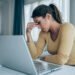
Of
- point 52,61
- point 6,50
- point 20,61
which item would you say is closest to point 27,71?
point 20,61

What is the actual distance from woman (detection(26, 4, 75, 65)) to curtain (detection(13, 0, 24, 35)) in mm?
1698

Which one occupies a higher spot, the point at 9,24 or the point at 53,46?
the point at 9,24

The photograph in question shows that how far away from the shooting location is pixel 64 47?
115 centimetres

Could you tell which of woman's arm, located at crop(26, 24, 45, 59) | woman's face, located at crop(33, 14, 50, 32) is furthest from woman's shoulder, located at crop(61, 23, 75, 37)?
woman's arm, located at crop(26, 24, 45, 59)

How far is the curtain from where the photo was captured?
123 inches

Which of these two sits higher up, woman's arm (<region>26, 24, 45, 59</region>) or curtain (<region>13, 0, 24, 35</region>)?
curtain (<region>13, 0, 24, 35</region>)

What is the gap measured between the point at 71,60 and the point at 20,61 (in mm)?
668

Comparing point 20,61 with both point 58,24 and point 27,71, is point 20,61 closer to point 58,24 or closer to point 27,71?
point 27,71

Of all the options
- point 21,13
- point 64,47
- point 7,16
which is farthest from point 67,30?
point 7,16

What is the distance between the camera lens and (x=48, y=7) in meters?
1.34

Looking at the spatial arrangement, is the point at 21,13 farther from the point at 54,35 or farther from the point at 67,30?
the point at 67,30

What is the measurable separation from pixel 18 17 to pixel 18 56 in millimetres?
2476

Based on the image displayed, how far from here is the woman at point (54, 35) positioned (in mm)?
1143

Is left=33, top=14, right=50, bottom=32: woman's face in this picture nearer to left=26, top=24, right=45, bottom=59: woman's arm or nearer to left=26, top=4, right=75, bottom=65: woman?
left=26, top=4, right=75, bottom=65: woman
